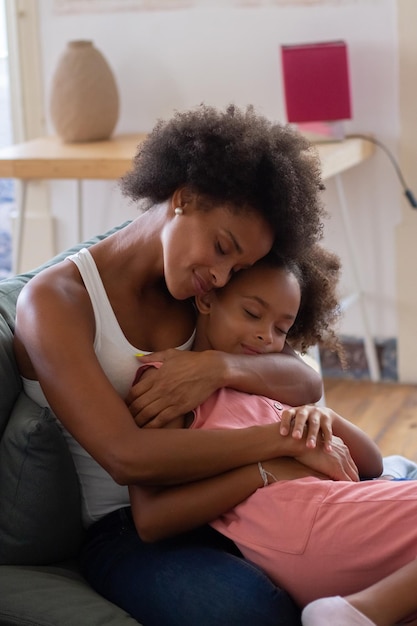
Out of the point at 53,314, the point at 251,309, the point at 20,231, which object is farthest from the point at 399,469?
the point at 20,231

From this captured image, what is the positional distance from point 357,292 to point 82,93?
122cm

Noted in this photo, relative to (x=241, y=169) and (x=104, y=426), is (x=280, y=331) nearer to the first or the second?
(x=241, y=169)

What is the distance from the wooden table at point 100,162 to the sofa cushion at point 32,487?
163cm

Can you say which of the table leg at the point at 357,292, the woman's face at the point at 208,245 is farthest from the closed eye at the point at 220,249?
the table leg at the point at 357,292

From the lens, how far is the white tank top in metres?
1.77

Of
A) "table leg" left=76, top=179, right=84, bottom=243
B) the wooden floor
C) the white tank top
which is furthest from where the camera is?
"table leg" left=76, top=179, right=84, bottom=243

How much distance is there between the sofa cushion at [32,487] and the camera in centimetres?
170

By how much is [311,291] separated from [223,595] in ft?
2.19

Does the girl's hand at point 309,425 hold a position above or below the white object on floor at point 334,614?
above

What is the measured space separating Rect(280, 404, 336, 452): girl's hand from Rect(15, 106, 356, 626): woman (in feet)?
0.07

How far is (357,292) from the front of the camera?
378 cm

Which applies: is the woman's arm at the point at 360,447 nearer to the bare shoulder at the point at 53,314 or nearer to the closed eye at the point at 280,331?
the closed eye at the point at 280,331

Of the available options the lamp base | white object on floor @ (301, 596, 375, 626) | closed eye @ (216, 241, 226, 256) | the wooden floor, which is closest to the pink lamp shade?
the lamp base

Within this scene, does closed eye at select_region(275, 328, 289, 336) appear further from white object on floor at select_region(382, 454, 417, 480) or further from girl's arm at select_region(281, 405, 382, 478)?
white object on floor at select_region(382, 454, 417, 480)
